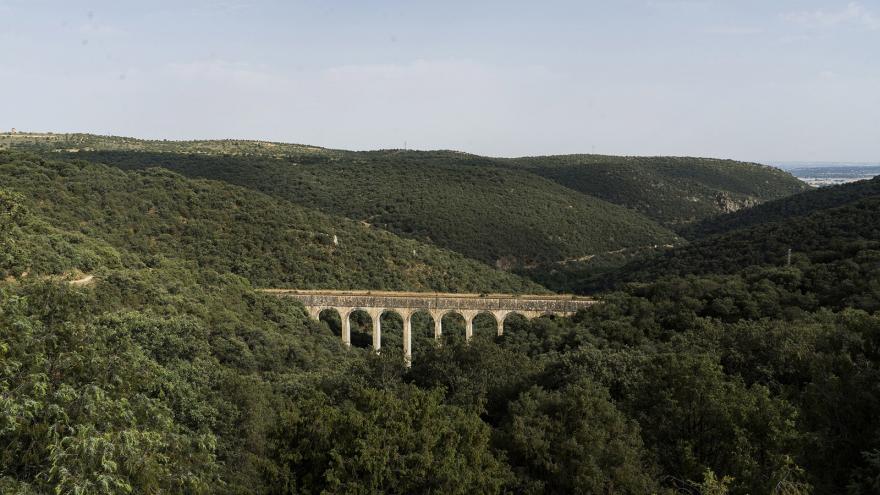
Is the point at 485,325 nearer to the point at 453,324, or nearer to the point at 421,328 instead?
the point at 453,324

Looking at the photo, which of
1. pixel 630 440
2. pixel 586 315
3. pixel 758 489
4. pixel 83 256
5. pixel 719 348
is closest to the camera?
pixel 758 489

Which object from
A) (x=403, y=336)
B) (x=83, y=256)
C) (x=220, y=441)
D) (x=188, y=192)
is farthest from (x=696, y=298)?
(x=188, y=192)

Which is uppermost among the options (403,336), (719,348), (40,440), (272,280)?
(40,440)

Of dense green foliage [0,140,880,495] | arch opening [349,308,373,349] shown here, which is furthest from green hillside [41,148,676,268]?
dense green foliage [0,140,880,495]

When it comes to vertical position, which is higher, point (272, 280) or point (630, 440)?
point (630, 440)

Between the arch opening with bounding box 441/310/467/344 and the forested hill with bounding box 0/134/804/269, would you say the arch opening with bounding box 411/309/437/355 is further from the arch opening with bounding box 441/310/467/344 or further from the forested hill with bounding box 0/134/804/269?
the forested hill with bounding box 0/134/804/269

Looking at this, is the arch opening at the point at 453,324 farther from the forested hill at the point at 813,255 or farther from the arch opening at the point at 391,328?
the forested hill at the point at 813,255

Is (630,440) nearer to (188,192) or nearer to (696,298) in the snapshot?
(696,298)
